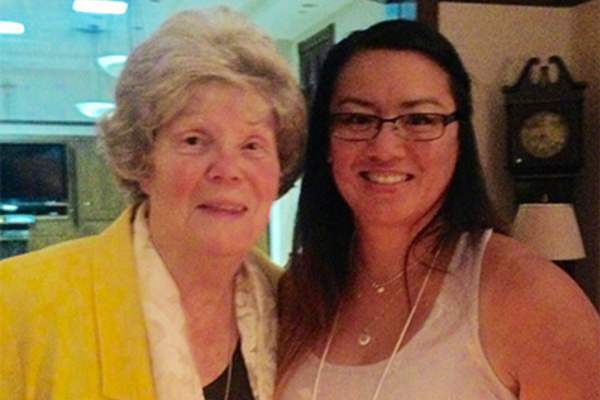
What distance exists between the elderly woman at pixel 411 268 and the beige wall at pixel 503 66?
6.57ft

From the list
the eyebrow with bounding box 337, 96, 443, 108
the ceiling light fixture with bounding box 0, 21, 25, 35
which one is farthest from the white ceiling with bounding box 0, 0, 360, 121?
the eyebrow with bounding box 337, 96, 443, 108

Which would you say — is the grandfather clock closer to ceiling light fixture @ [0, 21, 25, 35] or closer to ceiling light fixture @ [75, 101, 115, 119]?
ceiling light fixture @ [75, 101, 115, 119]

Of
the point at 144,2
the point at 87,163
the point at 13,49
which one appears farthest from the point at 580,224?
the point at 13,49

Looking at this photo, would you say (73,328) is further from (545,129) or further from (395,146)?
(545,129)

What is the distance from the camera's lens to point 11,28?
549 cm

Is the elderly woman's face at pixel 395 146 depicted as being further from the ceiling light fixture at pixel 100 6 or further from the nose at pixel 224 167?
the ceiling light fixture at pixel 100 6

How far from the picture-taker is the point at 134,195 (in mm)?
1363

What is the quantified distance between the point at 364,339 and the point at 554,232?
1.92 m

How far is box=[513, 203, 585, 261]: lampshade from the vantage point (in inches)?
119

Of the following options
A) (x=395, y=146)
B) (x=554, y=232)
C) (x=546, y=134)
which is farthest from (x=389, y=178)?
(x=546, y=134)

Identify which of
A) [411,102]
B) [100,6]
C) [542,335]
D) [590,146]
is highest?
[100,6]

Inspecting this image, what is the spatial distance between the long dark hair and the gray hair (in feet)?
0.69

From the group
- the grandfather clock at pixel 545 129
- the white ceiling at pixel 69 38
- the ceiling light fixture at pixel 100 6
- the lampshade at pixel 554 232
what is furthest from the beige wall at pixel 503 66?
the ceiling light fixture at pixel 100 6

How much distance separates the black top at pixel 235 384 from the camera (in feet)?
4.27
